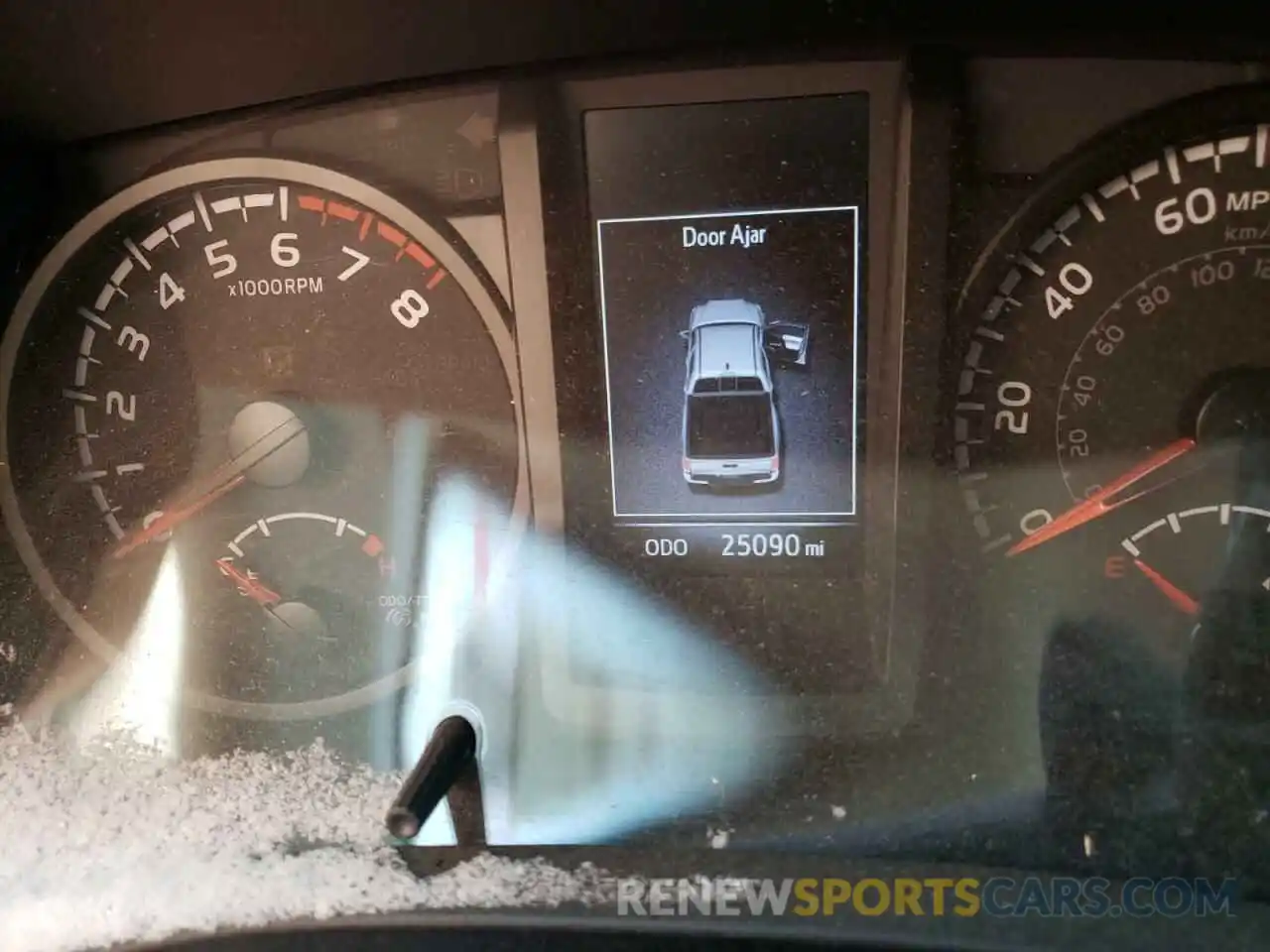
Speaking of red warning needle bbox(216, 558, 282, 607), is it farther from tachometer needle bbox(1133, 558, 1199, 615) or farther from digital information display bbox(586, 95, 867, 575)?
tachometer needle bbox(1133, 558, 1199, 615)

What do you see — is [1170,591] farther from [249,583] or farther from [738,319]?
[249,583]

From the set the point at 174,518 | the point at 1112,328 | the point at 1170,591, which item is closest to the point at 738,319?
the point at 1112,328

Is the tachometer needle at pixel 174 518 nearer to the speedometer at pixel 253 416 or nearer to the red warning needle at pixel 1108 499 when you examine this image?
the speedometer at pixel 253 416

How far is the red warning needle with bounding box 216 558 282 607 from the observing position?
1421 millimetres

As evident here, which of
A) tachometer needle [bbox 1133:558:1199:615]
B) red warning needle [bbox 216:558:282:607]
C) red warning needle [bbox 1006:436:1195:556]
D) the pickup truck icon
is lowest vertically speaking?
tachometer needle [bbox 1133:558:1199:615]

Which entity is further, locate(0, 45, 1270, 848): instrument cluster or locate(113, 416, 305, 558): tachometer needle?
locate(113, 416, 305, 558): tachometer needle

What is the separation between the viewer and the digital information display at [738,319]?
4.19 feet

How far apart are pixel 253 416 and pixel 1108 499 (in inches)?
33.9

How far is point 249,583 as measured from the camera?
1.42m

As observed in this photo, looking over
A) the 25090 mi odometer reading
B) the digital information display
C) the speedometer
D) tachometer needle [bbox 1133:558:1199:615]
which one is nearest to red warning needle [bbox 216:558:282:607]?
Result: the speedometer

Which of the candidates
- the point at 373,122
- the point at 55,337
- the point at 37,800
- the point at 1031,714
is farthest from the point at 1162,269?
the point at 37,800

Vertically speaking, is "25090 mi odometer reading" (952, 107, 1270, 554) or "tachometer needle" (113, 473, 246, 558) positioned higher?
"25090 mi odometer reading" (952, 107, 1270, 554)

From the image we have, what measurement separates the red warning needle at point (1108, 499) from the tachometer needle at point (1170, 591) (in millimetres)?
62

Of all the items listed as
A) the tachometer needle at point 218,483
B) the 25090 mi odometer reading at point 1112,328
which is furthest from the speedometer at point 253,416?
the 25090 mi odometer reading at point 1112,328
